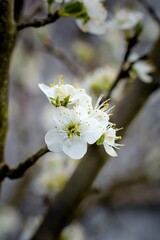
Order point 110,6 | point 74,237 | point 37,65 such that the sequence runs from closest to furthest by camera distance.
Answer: point 74,237, point 37,65, point 110,6

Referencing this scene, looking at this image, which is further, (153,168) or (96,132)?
(153,168)

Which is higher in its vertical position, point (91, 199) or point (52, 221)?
point (52, 221)

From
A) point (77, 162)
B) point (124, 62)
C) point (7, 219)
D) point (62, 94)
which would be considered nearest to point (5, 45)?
point (62, 94)

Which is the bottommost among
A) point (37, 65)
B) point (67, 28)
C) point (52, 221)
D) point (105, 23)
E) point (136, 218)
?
point (136, 218)

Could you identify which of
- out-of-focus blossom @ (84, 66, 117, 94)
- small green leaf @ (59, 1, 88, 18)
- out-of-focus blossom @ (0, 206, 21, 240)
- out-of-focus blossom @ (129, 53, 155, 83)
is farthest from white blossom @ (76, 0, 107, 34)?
out-of-focus blossom @ (0, 206, 21, 240)

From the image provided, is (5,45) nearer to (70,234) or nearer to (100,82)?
(100,82)

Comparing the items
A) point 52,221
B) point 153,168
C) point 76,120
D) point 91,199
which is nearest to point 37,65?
point 153,168

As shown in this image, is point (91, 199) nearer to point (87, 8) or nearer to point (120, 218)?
point (87, 8)

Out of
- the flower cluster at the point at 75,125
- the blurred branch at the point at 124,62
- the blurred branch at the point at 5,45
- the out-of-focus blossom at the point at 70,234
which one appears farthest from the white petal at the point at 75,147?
the out-of-focus blossom at the point at 70,234

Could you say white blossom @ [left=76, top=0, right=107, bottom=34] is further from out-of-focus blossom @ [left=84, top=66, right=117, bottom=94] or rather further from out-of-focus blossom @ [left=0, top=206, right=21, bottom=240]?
out-of-focus blossom @ [left=0, top=206, right=21, bottom=240]
